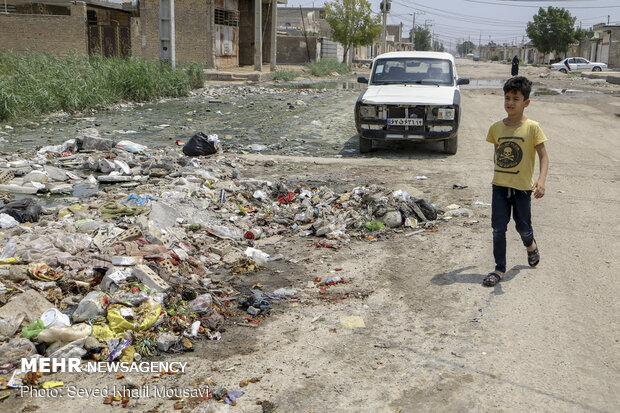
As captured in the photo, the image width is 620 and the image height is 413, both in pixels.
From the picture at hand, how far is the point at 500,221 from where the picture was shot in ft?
15.1

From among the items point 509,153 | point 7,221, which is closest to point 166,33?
point 7,221

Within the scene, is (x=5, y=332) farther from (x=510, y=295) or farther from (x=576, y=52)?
(x=576, y=52)

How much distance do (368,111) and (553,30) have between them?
215 ft

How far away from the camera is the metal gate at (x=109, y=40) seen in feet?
96.6

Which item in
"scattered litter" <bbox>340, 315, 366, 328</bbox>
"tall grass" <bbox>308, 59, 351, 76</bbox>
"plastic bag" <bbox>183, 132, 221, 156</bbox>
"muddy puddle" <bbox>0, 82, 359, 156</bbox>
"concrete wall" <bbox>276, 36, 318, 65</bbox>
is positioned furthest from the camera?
"concrete wall" <bbox>276, 36, 318, 65</bbox>

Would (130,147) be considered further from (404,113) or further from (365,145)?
(404,113)

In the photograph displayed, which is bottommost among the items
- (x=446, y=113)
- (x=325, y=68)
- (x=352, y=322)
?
(x=352, y=322)

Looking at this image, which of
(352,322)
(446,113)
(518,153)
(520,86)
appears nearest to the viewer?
(352,322)

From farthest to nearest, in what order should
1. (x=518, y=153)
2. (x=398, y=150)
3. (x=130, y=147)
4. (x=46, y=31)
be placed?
1. (x=46, y=31)
2. (x=398, y=150)
3. (x=130, y=147)
4. (x=518, y=153)

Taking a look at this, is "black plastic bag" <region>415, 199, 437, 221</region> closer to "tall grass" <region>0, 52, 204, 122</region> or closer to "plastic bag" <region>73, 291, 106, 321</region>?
"plastic bag" <region>73, 291, 106, 321</region>

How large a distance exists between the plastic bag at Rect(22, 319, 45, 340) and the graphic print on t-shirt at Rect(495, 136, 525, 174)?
352cm

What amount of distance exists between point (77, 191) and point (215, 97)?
1434 cm

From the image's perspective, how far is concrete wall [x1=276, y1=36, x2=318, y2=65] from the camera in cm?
4772

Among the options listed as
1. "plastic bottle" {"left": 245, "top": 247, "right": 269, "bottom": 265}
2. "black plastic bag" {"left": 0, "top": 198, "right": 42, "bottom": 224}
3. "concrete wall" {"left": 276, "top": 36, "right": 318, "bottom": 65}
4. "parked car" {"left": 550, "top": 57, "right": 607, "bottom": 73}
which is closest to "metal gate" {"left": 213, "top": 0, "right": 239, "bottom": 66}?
"concrete wall" {"left": 276, "top": 36, "right": 318, "bottom": 65}
